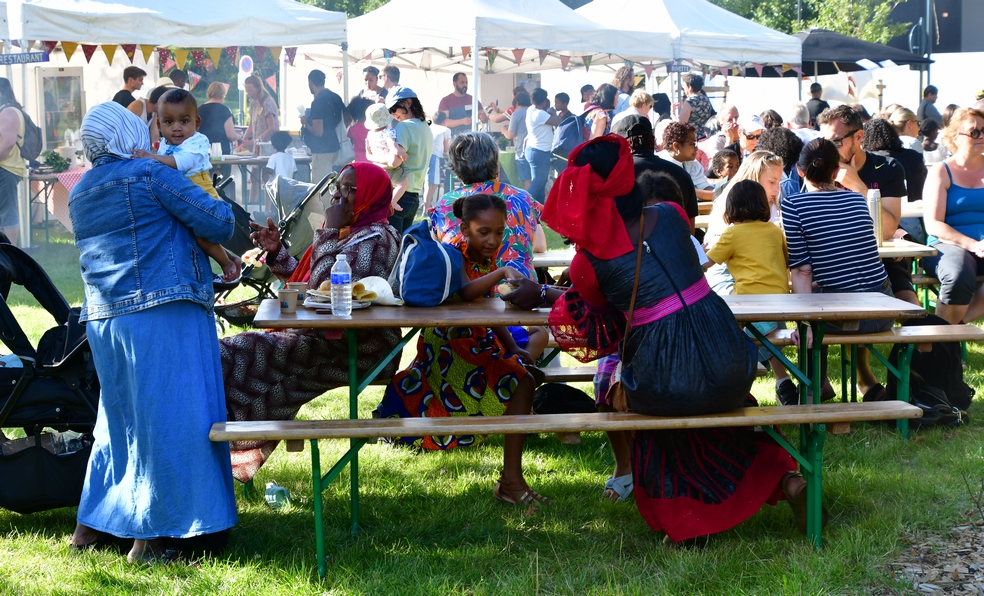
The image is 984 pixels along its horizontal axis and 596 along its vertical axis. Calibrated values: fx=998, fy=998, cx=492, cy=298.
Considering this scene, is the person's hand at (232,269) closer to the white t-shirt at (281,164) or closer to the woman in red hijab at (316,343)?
the woman in red hijab at (316,343)

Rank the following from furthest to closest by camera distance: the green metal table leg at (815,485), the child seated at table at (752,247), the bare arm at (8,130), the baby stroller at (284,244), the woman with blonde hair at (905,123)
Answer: the bare arm at (8,130) < the woman with blonde hair at (905,123) < the baby stroller at (284,244) < the child seated at table at (752,247) < the green metal table leg at (815,485)

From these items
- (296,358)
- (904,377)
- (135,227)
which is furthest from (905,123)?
(135,227)

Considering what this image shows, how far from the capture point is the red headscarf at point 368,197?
14.6 feet

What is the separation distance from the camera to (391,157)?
9.30 metres

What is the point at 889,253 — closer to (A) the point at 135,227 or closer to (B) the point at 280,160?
(A) the point at 135,227

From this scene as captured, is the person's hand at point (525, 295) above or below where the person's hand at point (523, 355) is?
above

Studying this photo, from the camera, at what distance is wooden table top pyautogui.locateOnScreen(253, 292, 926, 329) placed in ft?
12.4

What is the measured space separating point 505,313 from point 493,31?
9014mm

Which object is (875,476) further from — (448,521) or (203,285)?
(203,285)

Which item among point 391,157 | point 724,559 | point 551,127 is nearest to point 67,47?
point 391,157

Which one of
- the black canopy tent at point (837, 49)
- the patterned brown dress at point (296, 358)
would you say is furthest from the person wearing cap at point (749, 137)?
the black canopy tent at point (837, 49)

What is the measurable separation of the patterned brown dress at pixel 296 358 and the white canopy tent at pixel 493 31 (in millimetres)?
8256

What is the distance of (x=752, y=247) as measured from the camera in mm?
5301

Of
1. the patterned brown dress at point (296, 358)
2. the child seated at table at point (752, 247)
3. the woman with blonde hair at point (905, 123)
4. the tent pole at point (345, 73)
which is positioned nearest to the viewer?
the patterned brown dress at point (296, 358)
